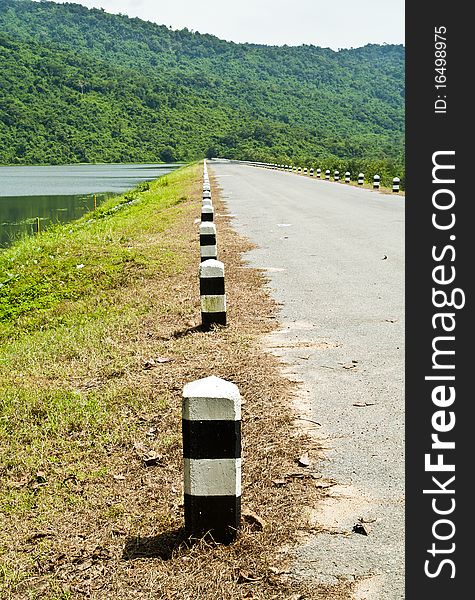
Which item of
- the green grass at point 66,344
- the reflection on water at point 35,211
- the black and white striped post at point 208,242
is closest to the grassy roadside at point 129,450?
the green grass at point 66,344

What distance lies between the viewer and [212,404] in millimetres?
4395

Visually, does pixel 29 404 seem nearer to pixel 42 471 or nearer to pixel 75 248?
pixel 42 471

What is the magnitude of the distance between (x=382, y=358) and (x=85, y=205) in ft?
131

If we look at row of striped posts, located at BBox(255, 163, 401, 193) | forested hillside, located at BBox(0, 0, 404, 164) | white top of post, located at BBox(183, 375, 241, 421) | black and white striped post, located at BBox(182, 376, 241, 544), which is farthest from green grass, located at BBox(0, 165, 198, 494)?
forested hillside, located at BBox(0, 0, 404, 164)

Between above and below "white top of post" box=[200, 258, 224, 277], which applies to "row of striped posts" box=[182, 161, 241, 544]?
below

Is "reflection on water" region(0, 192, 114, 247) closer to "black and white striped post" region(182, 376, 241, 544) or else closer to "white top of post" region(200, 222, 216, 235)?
"white top of post" region(200, 222, 216, 235)

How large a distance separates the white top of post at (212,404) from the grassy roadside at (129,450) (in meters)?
0.60

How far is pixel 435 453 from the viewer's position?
14.2ft

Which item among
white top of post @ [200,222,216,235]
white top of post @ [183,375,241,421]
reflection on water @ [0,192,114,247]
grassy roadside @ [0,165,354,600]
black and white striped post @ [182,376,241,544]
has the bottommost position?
reflection on water @ [0,192,114,247]

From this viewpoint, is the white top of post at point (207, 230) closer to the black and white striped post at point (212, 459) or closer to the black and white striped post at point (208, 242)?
the black and white striped post at point (208, 242)

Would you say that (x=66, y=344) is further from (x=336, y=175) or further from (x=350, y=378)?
(x=336, y=175)

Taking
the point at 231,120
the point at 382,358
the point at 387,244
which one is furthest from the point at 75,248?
the point at 231,120

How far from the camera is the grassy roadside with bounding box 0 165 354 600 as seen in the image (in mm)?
4248

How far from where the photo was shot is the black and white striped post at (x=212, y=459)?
14.4ft
